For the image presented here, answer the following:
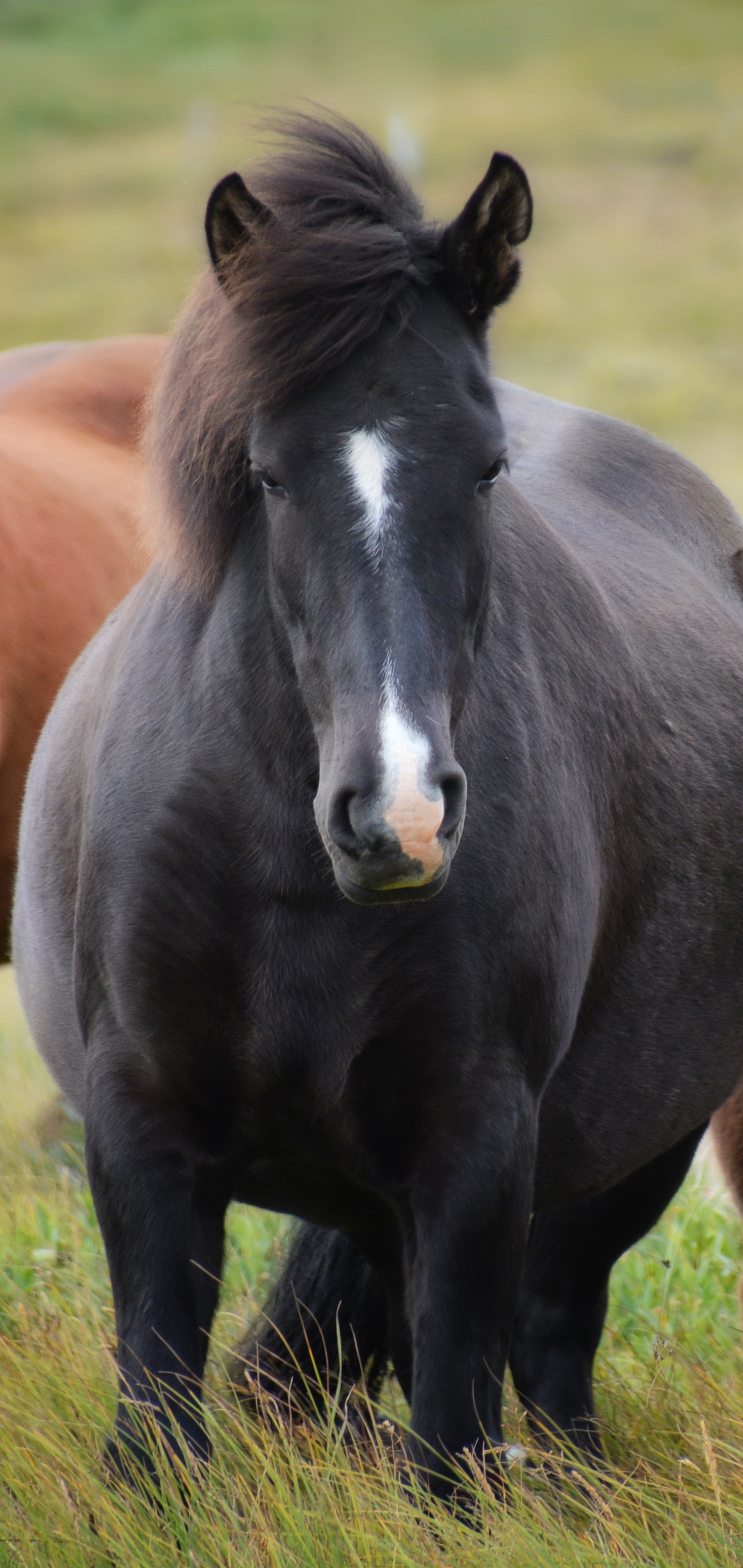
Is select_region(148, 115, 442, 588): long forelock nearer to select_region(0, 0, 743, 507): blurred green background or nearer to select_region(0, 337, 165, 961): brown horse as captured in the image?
select_region(0, 337, 165, 961): brown horse

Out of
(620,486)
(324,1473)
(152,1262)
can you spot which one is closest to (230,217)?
(152,1262)

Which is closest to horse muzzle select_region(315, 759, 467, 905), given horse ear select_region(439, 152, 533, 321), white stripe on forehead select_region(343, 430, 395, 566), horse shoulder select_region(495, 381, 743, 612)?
white stripe on forehead select_region(343, 430, 395, 566)

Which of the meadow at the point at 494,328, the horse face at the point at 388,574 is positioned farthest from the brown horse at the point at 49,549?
the horse face at the point at 388,574

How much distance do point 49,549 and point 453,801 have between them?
2.69m

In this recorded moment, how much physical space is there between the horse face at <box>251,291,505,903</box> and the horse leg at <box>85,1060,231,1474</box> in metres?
0.64

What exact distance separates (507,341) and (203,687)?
3583 centimetres

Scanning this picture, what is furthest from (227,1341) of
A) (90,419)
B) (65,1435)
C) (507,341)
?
(507,341)

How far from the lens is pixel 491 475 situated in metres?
2.39

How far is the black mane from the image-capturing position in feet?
7.54

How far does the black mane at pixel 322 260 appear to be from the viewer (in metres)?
2.30

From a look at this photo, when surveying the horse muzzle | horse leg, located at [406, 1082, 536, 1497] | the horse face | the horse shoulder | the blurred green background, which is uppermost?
the blurred green background

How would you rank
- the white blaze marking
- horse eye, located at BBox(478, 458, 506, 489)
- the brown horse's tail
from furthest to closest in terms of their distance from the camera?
1. the brown horse's tail
2. horse eye, located at BBox(478, 458, 506, 489)
3. the white blaze marking

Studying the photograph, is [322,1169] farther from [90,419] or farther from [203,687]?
[90,419]

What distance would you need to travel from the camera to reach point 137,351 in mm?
5859
